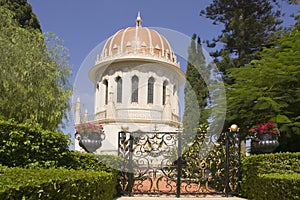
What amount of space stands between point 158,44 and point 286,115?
50.8ft

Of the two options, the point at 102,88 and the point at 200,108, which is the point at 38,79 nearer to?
the point at 200,108

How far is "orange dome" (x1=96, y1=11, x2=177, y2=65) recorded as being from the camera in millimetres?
23462

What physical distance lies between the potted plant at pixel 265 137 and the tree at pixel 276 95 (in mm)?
1198

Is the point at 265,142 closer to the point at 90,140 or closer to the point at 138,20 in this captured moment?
the point at 90,140

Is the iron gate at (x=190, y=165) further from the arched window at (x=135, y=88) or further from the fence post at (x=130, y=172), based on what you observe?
the arched window at (x=135, y=88)

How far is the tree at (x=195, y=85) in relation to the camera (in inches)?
677

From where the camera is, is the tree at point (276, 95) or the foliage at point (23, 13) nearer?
the tree at point (276, 95)

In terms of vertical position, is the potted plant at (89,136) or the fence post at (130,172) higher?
the potted plant at (89,136)

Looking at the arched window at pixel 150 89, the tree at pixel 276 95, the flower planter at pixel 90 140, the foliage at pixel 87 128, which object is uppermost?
the arched window at pixel 150 89

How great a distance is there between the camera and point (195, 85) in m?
18.3

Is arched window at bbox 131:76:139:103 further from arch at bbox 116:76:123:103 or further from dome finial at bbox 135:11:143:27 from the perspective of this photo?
dome finial at bbox 135:11:143:27

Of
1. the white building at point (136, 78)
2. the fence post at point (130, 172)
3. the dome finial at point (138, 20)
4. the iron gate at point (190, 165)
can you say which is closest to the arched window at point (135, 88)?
the white building at point (136, 78)

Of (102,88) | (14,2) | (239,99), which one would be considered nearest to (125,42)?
(102,88)

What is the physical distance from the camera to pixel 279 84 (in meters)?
10.3
